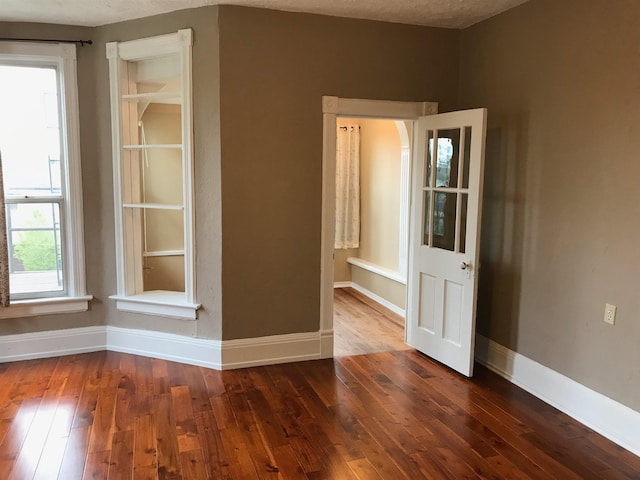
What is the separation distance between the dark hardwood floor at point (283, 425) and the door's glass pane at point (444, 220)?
98 cm

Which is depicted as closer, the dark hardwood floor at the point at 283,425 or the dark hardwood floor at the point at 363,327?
Result: the dark hardwood floor at the point at 283,425

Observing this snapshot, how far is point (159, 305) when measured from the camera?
403 centimetres

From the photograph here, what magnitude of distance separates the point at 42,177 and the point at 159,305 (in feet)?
4.61

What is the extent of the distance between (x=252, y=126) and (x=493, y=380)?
8.47 feet

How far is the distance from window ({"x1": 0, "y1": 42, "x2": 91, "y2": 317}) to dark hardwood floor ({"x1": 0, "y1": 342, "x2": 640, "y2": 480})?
2.06 feet

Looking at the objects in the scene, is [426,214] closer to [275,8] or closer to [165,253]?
[275,8]

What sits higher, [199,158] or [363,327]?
[199,158]

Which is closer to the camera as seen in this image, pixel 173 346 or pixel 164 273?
pixel 173 346

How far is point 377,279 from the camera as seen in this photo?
20.3ft

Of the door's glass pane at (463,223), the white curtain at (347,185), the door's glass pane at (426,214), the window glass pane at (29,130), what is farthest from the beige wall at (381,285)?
the window glass pane at (29,130)

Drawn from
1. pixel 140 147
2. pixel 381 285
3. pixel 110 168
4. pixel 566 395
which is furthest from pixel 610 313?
pixel 110 168

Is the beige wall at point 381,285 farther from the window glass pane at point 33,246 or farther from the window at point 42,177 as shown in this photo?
the window glass pane at point 33,246

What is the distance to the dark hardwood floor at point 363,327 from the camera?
4480 millimetres

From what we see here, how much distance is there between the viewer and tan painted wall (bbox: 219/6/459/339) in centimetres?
372
